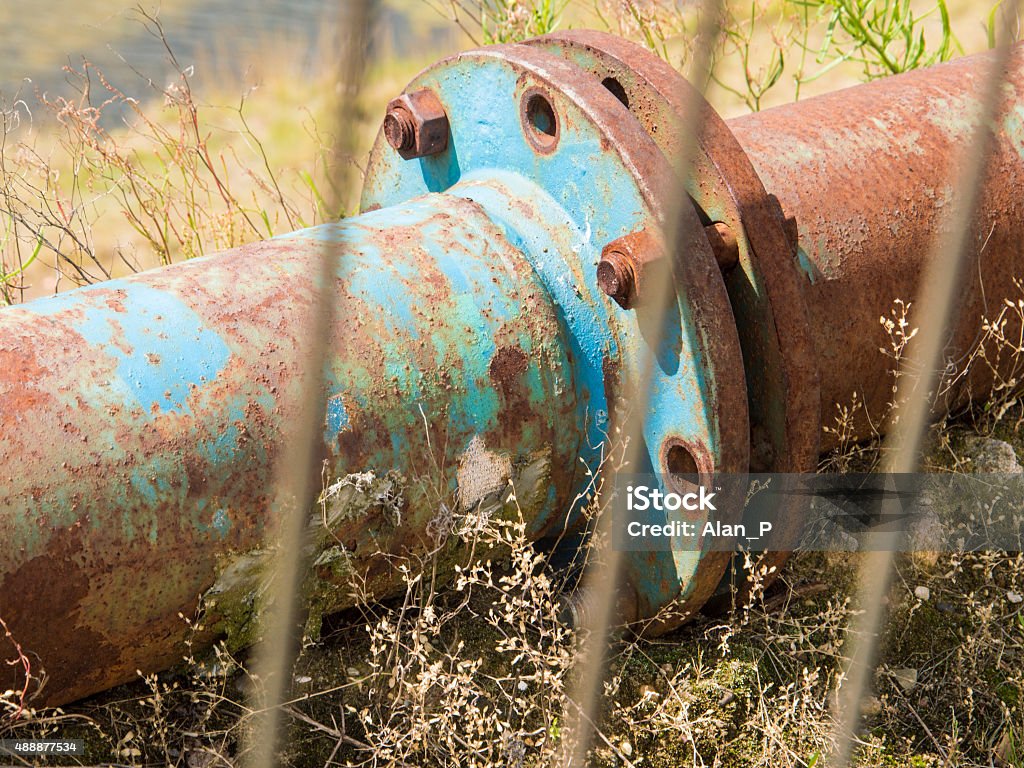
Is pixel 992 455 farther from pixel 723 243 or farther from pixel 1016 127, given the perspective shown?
pixel 723 243

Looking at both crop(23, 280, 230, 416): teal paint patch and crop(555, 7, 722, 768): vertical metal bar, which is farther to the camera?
crop(555, 7, 722, 768): vertical metal bar

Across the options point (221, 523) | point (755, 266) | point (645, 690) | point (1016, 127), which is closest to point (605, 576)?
point (645, 690)

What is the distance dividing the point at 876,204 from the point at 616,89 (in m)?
0.52

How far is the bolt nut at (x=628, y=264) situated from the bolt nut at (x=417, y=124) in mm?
544

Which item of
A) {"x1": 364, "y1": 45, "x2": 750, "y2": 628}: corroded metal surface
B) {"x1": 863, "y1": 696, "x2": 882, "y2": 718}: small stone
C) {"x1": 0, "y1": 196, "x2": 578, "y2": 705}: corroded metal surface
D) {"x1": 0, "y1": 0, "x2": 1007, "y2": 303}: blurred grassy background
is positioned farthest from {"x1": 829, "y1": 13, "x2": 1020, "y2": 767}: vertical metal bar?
{"x1": 0, "y1": 0, "x2": 1007, "y2": 303}: blurred grassy background

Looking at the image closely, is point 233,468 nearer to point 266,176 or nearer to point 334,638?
point 334,638

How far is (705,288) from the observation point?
5.74 ft

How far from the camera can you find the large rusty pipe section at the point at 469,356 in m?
1.58

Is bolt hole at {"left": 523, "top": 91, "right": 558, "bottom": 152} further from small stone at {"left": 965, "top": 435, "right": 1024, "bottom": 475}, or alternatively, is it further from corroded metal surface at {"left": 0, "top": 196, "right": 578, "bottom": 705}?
small stone at {"left": 965, "top": 435, "right": 1024, "bottom": 475}

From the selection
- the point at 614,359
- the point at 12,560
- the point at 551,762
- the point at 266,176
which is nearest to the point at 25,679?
the point at 12,560

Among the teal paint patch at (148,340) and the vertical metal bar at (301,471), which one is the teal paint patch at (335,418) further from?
the teal paint patch at (148,340)

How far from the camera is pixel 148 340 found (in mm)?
1640

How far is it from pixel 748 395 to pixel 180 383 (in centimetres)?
89

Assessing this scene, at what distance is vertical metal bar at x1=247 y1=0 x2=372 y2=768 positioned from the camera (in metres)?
0.93
